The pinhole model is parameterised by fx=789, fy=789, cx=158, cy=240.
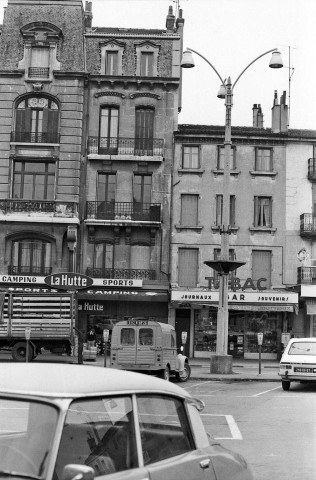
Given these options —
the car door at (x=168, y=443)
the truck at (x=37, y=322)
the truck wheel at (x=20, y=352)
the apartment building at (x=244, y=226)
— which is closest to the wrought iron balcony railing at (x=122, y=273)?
the apartment building at (x=244, y=226)

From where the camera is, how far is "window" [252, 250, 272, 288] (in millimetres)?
43000

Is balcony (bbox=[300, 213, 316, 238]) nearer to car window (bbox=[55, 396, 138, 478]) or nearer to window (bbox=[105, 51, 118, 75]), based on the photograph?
window (bbox=[105, 51, 118, 75])

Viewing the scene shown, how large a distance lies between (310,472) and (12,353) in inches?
946

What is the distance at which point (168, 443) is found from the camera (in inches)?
201

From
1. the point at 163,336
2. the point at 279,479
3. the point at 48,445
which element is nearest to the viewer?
the point at 48,445

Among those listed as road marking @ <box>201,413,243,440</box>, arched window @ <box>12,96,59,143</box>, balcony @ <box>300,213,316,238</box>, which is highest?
arched window @ <box>12,96,59,143</box>

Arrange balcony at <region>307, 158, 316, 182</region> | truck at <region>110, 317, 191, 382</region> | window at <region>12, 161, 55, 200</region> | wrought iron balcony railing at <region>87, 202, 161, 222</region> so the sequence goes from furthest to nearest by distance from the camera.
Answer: balcony at <region>307, 158, 316, 182</region>, wrought iron balcony railing at <region>87, 202, 161, 222</region>, window at <region>12, 161, 55, 200</region>, truck at <region>110, 317, 191, 382</region>

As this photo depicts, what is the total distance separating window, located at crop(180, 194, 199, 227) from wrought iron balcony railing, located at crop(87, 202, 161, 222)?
1.56 meters

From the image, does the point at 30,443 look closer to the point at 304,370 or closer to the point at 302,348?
the point at 304,370

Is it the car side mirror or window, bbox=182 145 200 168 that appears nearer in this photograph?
the car side mirror

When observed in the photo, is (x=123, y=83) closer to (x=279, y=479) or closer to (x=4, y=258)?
(x=4, y=258)

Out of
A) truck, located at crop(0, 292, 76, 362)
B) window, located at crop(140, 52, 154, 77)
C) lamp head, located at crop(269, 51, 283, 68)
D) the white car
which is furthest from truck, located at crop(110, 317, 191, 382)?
window, located at crop(140, 52, 154, 77)

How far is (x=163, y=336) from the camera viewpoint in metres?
26.1

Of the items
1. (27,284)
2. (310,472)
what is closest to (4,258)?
(27,284)
